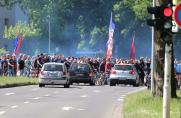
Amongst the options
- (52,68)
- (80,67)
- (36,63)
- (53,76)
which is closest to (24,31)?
(36,63)

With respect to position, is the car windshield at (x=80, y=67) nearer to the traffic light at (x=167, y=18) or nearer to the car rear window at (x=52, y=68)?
the car rear window at (x=52, y=68)

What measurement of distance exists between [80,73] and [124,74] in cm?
294

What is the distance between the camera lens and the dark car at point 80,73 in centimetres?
4506

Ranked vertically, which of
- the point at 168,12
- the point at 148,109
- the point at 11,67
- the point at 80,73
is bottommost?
the point at 148,109

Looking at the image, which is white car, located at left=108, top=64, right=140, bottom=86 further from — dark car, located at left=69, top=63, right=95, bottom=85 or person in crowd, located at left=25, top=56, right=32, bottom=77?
person in crowd, located at left=25, top=56, right=32, bottom=77

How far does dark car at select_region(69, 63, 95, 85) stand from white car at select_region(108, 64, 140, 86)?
5.15 ft

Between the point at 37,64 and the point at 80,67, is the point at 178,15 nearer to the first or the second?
the point at 80,67

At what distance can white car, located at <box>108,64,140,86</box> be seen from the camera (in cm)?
4444

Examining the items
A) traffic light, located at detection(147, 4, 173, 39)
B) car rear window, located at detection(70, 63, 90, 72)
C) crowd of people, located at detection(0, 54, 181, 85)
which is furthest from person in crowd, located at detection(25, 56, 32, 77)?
traffic light, located at detection(147, 4, 173, 39)

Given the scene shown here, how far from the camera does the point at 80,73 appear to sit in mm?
45031

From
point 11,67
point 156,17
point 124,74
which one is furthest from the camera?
point 11,67

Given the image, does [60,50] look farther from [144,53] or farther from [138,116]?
[138,116]

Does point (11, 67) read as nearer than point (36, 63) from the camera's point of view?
No

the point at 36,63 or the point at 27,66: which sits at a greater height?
the point at 36,63
